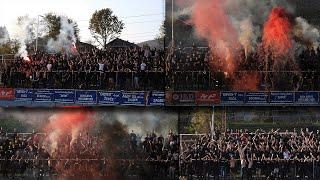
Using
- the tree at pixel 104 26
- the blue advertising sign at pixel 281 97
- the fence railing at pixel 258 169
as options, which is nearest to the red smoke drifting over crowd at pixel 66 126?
the tree at pixel 104 26

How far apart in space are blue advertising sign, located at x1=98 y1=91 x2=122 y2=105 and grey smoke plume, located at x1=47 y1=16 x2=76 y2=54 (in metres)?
0.97

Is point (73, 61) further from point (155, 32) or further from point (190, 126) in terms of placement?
point (190, 126)

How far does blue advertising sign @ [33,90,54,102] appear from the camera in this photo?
9922 mm

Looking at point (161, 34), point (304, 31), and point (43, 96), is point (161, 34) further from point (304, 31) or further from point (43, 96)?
point (304, 31)

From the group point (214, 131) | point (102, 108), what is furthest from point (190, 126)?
point (102, 108)

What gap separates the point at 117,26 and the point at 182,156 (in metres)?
2.46

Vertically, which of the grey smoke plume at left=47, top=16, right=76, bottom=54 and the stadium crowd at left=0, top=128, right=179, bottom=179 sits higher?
the grey smoke plume at left=47, top=16, right=76, bottom=54

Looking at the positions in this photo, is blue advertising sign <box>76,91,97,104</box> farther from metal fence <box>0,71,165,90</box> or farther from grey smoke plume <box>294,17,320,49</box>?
grey smoke plume <box>294,17,320,49</box>

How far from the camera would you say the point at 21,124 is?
9.97 m

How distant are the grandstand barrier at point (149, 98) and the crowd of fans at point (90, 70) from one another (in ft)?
0.41

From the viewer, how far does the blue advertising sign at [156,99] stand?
986 centimetres

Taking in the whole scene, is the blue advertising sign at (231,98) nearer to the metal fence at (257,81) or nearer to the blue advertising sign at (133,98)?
the metal fence at (257,81)

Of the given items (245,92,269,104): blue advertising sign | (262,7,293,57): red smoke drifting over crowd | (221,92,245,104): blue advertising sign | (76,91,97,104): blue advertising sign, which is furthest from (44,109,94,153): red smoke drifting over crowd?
(262,7,293,57): red smoke drifting over crowd

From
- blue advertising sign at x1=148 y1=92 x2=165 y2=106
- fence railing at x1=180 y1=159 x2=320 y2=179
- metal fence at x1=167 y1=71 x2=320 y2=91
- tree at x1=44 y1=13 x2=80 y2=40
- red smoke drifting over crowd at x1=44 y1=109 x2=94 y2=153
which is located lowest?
fence railing at x1=180 y1=159 x2=320 y2=179
